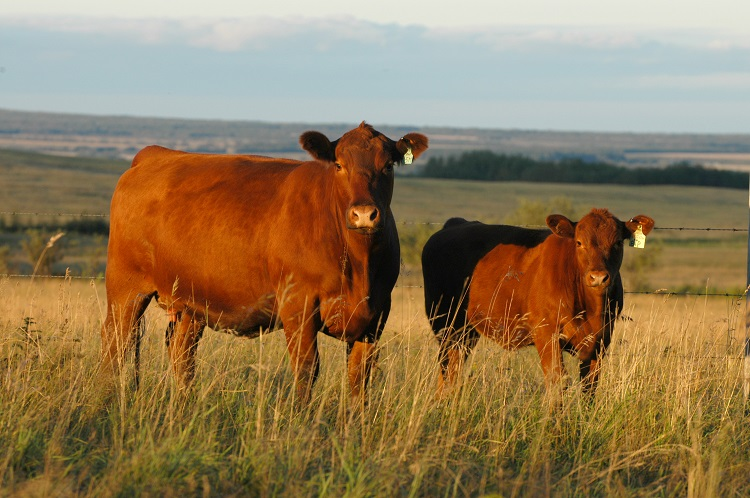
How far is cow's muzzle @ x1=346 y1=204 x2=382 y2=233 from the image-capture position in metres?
6.40

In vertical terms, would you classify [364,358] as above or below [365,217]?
below

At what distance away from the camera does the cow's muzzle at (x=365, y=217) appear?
6398mm

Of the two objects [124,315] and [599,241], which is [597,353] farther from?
[124,315]

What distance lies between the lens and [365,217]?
6395 mm

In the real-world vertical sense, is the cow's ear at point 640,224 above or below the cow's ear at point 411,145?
below

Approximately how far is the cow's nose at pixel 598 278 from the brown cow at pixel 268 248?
1514 millimetres

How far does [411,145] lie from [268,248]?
123 cm

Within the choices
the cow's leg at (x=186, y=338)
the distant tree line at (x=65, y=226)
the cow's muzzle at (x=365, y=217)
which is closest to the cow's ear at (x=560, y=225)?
the cow's muzzle at (x=365, y=217)

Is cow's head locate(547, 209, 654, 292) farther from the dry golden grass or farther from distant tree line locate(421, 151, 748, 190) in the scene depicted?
distant tree line locate(421, 151, 748, 190)

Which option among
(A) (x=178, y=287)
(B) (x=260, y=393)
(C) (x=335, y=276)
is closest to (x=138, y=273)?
(A) (x=178, y=287)

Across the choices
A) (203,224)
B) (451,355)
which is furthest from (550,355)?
(203,224)

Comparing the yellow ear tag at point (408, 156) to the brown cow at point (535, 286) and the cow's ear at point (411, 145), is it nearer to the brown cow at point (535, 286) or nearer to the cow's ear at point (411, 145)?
the cow's ear at point (411, 145)

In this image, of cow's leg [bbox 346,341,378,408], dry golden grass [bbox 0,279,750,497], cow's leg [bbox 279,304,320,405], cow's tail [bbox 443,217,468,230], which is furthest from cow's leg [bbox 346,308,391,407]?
cow's tail [bbox 443,217,468,230]

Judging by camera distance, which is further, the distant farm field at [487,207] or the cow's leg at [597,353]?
the distant farm field at [487,207]
